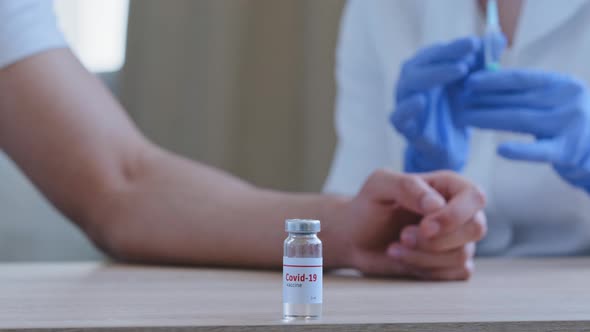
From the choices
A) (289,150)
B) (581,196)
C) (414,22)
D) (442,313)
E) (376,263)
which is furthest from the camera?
(289,150)

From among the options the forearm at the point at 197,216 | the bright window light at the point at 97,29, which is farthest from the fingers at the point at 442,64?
the bright window light at the point at 97,29

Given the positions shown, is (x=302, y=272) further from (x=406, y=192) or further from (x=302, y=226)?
(x=406, y=192)

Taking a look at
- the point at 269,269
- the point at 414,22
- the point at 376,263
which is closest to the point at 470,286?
the point at 376,263

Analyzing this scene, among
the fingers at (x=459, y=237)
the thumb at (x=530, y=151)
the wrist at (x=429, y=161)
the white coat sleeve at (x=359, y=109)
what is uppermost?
the white coat sleeve at (x=359, y=109)

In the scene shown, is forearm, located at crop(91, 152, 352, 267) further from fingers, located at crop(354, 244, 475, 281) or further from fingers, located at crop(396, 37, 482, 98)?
fingers, located at crop(396, 37, 482, 98)

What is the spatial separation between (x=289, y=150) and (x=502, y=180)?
104 centimetres

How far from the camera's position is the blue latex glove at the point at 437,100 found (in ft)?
3.43

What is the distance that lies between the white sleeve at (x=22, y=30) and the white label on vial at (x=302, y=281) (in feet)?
2.38

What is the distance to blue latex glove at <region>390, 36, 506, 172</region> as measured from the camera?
1046 mm

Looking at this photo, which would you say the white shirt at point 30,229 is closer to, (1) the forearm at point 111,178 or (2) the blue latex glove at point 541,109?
(1) the forearm at point 111,178

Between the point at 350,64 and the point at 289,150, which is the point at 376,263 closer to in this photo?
the point at 350,64

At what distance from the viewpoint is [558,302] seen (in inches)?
21.2

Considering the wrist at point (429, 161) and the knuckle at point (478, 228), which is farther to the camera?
the wrist at point (429, 161)

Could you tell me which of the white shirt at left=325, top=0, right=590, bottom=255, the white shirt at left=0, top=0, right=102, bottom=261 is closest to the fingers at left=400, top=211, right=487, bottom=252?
the white shirt at left=325, top=0, right=590, bottom=255
